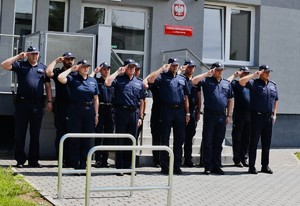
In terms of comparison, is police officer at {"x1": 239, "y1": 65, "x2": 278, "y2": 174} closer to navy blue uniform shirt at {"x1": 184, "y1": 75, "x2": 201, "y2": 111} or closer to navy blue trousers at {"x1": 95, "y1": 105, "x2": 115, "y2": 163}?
navy blue uniform shirt at {"x1": 184, "y1": 75, "x2": 201, "y2": 111}

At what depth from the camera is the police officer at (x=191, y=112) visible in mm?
10805

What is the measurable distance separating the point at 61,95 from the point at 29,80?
71cm

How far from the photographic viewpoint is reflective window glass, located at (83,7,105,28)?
1427 cm

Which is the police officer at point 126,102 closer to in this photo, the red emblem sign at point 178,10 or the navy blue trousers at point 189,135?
the navy blue trousers at point 189,135

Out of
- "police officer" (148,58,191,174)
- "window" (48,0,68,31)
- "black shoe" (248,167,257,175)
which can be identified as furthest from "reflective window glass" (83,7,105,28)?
"black shoe" (248,167,257,175)

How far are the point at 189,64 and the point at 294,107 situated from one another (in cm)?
707

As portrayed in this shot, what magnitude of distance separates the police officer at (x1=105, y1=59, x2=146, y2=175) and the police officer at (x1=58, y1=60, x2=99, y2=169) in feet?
1.46

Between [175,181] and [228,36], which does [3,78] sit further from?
[228,36]

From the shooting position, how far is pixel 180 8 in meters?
14.9

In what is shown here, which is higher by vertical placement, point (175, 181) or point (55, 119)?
point (55, 119)

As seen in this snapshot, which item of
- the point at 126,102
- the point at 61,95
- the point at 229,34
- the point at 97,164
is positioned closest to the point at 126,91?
the point at 126,102

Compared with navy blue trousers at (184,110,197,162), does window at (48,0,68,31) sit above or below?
above

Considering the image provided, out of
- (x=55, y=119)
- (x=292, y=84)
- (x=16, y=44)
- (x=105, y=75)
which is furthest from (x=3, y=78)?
(x=292, y=84)

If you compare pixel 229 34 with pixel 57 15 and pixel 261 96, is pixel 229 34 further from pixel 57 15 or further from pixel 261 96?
pixel 261 96
